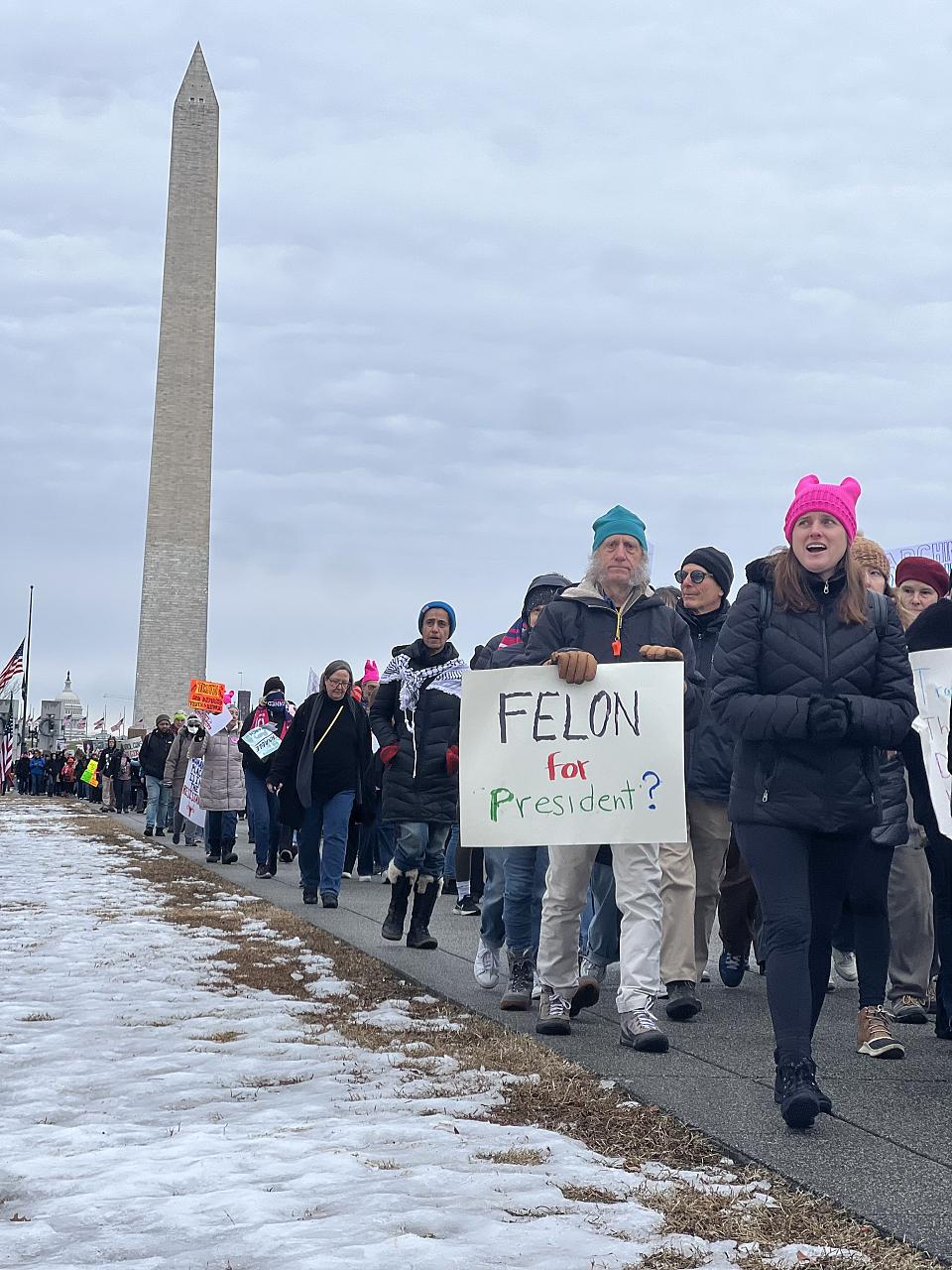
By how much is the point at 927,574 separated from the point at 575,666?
69.9 inches

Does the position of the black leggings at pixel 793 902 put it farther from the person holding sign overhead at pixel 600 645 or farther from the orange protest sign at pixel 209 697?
the orange protest sign at pixel 209 697

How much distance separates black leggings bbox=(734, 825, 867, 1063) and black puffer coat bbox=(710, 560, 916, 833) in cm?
7

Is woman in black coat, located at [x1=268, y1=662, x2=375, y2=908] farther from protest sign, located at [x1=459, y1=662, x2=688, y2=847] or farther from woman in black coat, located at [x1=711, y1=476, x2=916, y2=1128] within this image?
woman in black coat, located at [x1=711, y1=476, x2=916, y2=1128]

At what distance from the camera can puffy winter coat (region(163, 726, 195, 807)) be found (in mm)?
18703

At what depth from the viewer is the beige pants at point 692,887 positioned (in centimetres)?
636

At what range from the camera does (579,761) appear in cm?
548

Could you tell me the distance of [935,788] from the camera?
5.10 m

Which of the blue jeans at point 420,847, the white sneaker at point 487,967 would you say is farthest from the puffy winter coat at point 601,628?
the blue jeans at point 420,847

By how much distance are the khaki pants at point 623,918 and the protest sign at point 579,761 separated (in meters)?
0.20

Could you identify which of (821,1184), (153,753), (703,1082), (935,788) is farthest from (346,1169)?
(153,753)

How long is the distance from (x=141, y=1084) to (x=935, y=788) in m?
2.71

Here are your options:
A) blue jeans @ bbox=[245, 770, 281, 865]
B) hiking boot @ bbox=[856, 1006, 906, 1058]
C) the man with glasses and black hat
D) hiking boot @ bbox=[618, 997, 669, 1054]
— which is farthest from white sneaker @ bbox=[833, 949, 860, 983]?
blue jeans @ bbox=[245, 770, 281, 865]

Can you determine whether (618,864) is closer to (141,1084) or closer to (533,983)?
(533,983)

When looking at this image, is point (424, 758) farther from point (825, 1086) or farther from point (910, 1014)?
point (825, 1086)
